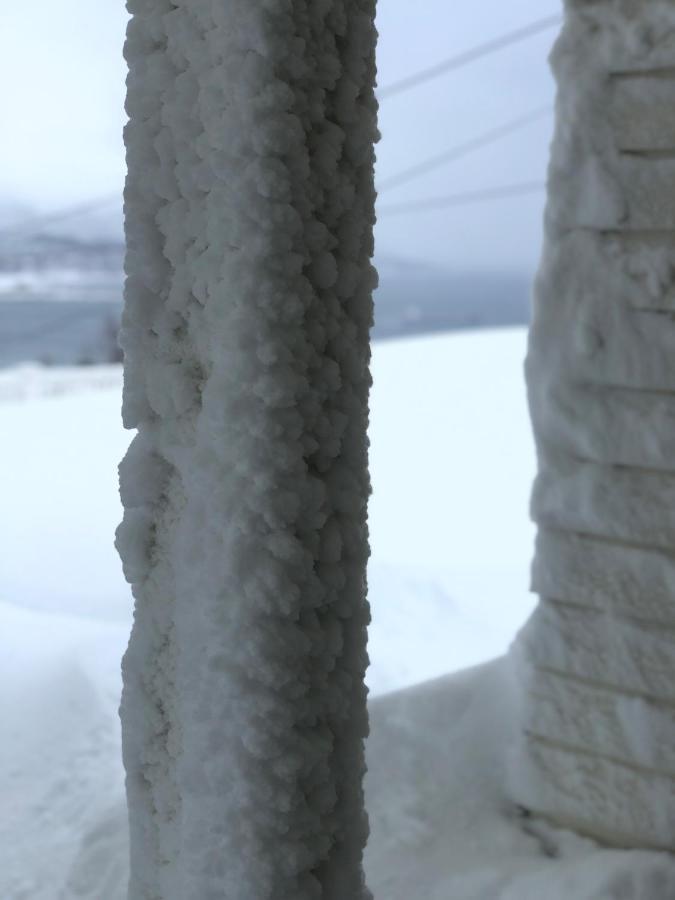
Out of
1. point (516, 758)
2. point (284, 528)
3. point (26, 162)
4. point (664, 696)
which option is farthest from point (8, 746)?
point (26, 162)

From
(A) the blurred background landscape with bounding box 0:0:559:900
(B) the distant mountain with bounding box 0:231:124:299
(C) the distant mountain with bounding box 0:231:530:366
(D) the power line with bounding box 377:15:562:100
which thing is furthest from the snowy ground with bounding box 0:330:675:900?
(D) the power line with bounding box 377:15:562:100

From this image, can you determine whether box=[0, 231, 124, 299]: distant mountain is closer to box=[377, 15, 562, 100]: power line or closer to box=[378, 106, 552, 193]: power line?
box=[377, 15, 562, 100]: power line

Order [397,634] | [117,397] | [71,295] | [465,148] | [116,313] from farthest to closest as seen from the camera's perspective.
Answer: [117,397] → [465,148] → [71,295] → [397,634] → [116,313]

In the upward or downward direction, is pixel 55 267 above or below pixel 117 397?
above

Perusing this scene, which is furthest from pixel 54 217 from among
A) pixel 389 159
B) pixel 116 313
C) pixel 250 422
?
pixel 250 422

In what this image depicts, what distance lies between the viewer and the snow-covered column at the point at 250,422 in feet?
2.18

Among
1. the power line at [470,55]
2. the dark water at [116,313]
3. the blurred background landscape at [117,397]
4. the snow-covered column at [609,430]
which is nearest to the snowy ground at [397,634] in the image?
the blurred background landscape at [117,397]

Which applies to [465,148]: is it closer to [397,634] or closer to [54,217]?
[54,217]

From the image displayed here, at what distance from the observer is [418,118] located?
17.8ft

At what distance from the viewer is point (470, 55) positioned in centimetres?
491

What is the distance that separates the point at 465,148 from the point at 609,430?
14.7 feet

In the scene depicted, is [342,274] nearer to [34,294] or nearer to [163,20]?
[163,20]

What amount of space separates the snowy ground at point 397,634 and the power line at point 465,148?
161cm

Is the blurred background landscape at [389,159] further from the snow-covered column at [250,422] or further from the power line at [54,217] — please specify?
the snow-covered column at [250,422]
